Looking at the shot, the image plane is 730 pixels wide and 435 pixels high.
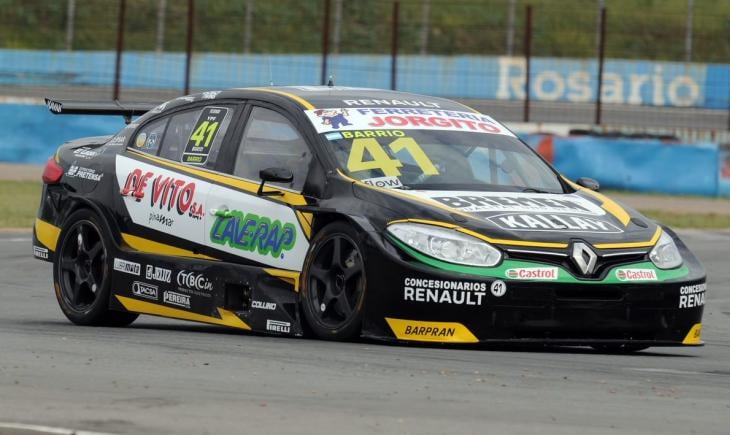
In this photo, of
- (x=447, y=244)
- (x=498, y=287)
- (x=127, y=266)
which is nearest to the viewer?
(x=498, y=287)

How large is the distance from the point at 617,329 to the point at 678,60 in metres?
28.3

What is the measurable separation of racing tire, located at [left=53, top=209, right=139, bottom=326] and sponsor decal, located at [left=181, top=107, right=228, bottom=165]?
2.50ft

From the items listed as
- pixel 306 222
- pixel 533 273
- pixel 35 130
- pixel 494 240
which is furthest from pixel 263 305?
pixel 35 130

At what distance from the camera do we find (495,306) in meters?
7.98

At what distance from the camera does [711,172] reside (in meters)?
23.6

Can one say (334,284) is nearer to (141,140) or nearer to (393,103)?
Answer: (393,103)

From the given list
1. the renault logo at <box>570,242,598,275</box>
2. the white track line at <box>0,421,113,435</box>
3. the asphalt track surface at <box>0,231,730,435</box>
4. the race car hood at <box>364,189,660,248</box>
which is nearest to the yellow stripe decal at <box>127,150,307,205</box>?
Result: the race car hood at <box>364,189,660,248</box>

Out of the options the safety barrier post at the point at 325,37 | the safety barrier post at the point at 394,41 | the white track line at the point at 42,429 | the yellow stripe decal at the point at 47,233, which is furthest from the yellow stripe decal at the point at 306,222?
the safety barrier post at the point at 394,41

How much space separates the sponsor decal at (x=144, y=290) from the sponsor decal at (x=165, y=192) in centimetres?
46

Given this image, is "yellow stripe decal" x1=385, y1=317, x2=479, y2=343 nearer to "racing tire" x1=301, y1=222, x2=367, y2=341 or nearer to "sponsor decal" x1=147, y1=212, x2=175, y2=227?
"racing tire" x1=301, y1=222, x2=367, y2=341

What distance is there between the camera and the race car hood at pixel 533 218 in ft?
26.6

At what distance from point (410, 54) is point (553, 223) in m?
25.5

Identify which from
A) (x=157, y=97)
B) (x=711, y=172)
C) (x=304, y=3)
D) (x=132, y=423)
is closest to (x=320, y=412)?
(x=132, y=423)

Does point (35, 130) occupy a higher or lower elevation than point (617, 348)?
higher
